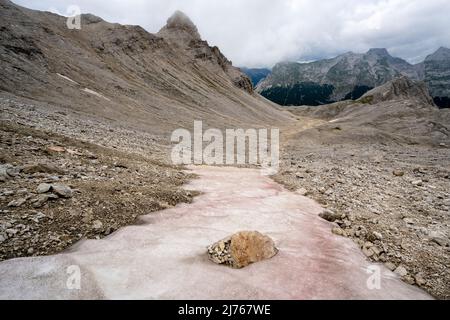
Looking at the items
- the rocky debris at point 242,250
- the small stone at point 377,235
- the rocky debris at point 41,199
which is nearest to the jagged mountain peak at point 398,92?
the small stone at point 377,235

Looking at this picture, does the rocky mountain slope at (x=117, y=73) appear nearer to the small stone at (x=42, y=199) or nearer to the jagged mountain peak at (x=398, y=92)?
the small stone at (x=42, y=199)

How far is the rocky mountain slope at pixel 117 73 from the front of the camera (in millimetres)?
39062

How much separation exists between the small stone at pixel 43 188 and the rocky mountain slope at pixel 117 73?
26956 millimetres

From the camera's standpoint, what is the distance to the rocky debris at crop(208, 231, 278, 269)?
7832mm

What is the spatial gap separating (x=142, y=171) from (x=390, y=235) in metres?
11.0

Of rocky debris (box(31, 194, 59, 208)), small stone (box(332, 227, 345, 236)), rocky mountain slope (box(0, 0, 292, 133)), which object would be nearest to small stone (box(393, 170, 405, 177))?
small stone (box(332, 227, 345, 236))

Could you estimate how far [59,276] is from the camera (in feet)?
21.8

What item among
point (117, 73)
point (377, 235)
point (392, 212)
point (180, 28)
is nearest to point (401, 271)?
point (377, 235)

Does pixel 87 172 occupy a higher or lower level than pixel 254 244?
higher

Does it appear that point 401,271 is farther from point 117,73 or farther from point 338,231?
point 117,73

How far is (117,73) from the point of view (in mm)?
64500

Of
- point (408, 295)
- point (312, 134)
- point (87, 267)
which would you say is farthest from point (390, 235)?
point (312, 134)

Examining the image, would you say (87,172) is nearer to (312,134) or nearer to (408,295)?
(408,295)

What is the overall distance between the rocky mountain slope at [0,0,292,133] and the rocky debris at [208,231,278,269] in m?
30.4
